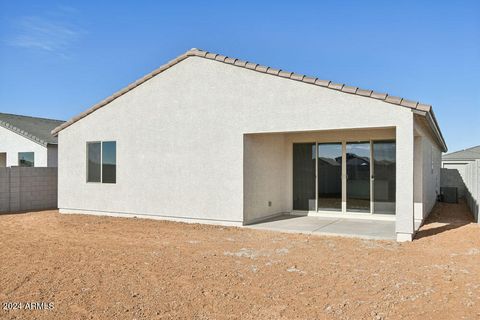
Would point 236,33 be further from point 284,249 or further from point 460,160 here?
point 460,160

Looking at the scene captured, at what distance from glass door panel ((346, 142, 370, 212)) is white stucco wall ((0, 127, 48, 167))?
49.9ft

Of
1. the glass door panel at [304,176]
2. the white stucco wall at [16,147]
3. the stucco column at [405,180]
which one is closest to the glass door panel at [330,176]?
the glass door panel at [304,176]

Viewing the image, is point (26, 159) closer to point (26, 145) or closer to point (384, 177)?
point (26, 145)

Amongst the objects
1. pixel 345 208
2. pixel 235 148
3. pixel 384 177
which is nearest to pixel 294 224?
pixel 345 208

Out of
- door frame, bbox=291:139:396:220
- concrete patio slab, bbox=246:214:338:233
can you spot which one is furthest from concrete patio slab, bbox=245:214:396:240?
door frame, bbox=291:139:396:220

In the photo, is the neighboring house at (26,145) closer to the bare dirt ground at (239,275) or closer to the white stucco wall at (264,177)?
the bare dirt ground at (239,275)

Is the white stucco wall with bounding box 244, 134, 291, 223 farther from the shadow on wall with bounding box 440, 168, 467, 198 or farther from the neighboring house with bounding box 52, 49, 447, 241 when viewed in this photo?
the shadow on wall with bounding box 440, 168, 467, 198

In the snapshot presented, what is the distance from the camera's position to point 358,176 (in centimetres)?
1148

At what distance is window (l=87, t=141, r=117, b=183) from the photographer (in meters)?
12.6

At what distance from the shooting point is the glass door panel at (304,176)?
39.8 ft

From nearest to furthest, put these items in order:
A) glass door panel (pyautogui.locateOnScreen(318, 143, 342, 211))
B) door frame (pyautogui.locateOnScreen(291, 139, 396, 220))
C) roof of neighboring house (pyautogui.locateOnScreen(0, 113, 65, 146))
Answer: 1. door frame (pyautogui.locateOnScreen(291, 139, 396, 220))
2. glass door panel (pyautogui.locateOnScreen(318, 143, 342, 211))
3. roof of neighboring house (pyautogui.locateOnScreen(0, 113, 65, 146))

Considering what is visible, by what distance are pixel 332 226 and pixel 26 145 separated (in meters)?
17.0

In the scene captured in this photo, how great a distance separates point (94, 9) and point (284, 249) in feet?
35.5

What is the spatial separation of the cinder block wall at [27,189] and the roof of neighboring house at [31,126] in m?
1.93
